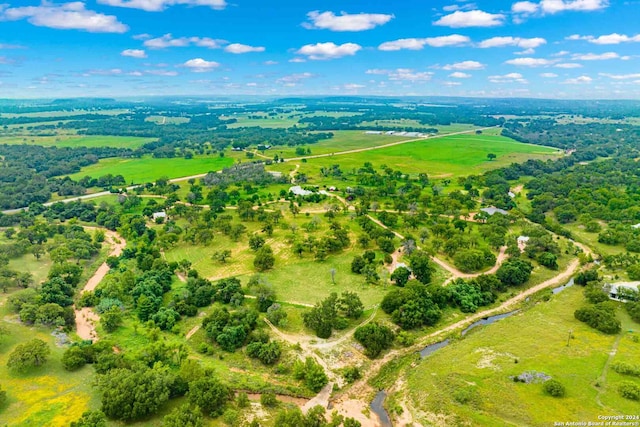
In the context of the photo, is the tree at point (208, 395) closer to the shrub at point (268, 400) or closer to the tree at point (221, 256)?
the shrub at point (268, 400)

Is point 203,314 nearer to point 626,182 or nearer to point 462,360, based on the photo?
point 462,360

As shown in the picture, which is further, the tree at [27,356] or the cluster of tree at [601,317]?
the cluster of tree at [601,317]

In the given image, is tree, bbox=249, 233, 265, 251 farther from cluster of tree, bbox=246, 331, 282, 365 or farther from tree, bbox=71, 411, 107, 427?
tree, bbox=71, 411, 107, 427

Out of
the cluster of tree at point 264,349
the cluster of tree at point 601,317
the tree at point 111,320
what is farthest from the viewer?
the tree at point 111,320

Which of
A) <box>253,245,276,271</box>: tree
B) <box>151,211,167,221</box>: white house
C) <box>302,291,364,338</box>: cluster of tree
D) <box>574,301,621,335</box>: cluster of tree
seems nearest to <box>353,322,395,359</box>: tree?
<box>302,291,364,338</box>: cluster of tree

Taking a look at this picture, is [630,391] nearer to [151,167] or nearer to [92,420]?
[92,420]

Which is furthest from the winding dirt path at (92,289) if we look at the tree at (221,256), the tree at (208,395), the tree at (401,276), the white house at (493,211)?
the white house at (493,211)

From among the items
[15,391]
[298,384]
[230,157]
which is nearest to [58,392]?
[15,391]
